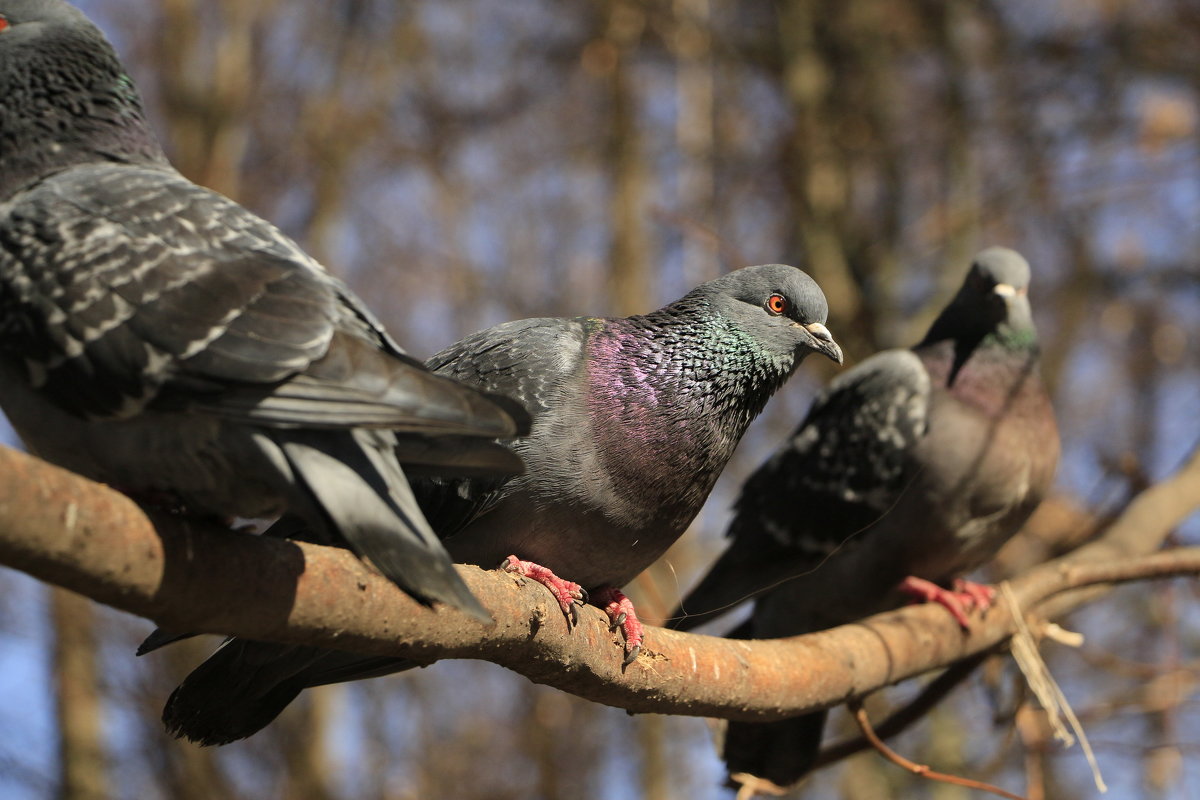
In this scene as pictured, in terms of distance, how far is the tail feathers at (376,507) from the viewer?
1.98 m

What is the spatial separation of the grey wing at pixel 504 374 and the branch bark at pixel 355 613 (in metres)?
0.46

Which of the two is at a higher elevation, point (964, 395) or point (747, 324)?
point (747, 324)

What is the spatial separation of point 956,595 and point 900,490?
53 centimetres

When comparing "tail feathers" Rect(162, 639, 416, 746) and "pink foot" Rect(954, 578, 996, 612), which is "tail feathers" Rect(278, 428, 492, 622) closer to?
"tail feathers" Rect(162, 639, 416, 746)

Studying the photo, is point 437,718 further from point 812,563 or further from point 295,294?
point 295,294

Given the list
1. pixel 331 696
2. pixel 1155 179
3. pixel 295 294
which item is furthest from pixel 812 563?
pixel 331 696

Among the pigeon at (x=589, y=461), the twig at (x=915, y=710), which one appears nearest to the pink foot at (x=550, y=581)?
the pigeon at (x=589, y=461)

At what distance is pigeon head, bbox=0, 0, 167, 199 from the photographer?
277 centimetres

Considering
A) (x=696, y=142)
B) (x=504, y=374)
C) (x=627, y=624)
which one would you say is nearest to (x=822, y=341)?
(x=504, y=374)

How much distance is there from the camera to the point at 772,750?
16.7ft

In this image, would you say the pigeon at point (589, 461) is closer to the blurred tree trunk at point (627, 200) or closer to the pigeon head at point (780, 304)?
the pigeon head at point (780, 304)

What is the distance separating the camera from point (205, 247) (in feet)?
7.88

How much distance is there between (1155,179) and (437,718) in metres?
10.6

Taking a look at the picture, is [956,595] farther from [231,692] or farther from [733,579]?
[231,692]
